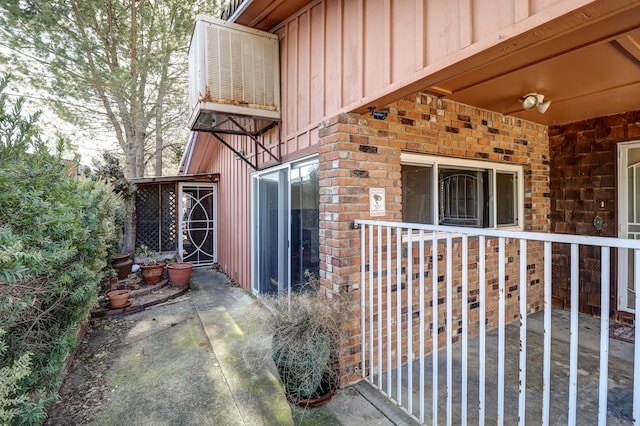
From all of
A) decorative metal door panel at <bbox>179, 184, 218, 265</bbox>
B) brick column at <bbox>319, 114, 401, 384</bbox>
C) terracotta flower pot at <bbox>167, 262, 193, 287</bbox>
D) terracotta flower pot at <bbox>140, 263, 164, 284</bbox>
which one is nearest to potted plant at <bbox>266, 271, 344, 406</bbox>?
brick column at <bbox>319, 114, 401, 384</bbox>

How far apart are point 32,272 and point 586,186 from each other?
239 inches

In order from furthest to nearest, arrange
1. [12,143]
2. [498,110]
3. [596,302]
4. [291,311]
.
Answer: [596,302] → [498,110] → [291,311] → [12,143]

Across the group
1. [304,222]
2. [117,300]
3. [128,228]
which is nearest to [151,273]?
[117,300]

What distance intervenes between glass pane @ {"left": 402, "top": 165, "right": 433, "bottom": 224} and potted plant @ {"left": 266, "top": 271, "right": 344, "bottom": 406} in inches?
51.7

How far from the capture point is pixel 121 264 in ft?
19.5

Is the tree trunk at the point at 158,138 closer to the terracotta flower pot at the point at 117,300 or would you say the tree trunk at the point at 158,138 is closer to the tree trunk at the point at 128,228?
the tree trunk at the point at 128,228

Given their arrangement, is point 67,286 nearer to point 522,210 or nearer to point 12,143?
point 12,143

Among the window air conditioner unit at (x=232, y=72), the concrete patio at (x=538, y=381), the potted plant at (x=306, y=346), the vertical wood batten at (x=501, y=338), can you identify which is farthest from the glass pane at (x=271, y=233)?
the vertical wood batten at (x=501, y=338)

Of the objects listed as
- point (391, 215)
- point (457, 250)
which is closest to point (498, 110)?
point (457, 250)

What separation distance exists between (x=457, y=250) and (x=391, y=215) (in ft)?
3.19

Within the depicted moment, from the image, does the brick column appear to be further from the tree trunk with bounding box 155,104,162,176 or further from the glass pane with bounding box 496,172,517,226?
the tree trunk with bounding box 155,104,162,176

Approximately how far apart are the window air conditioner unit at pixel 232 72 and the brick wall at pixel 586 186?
4.19 meters

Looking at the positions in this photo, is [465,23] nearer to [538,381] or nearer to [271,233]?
[538,381]

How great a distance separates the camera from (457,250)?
11.2 feet
